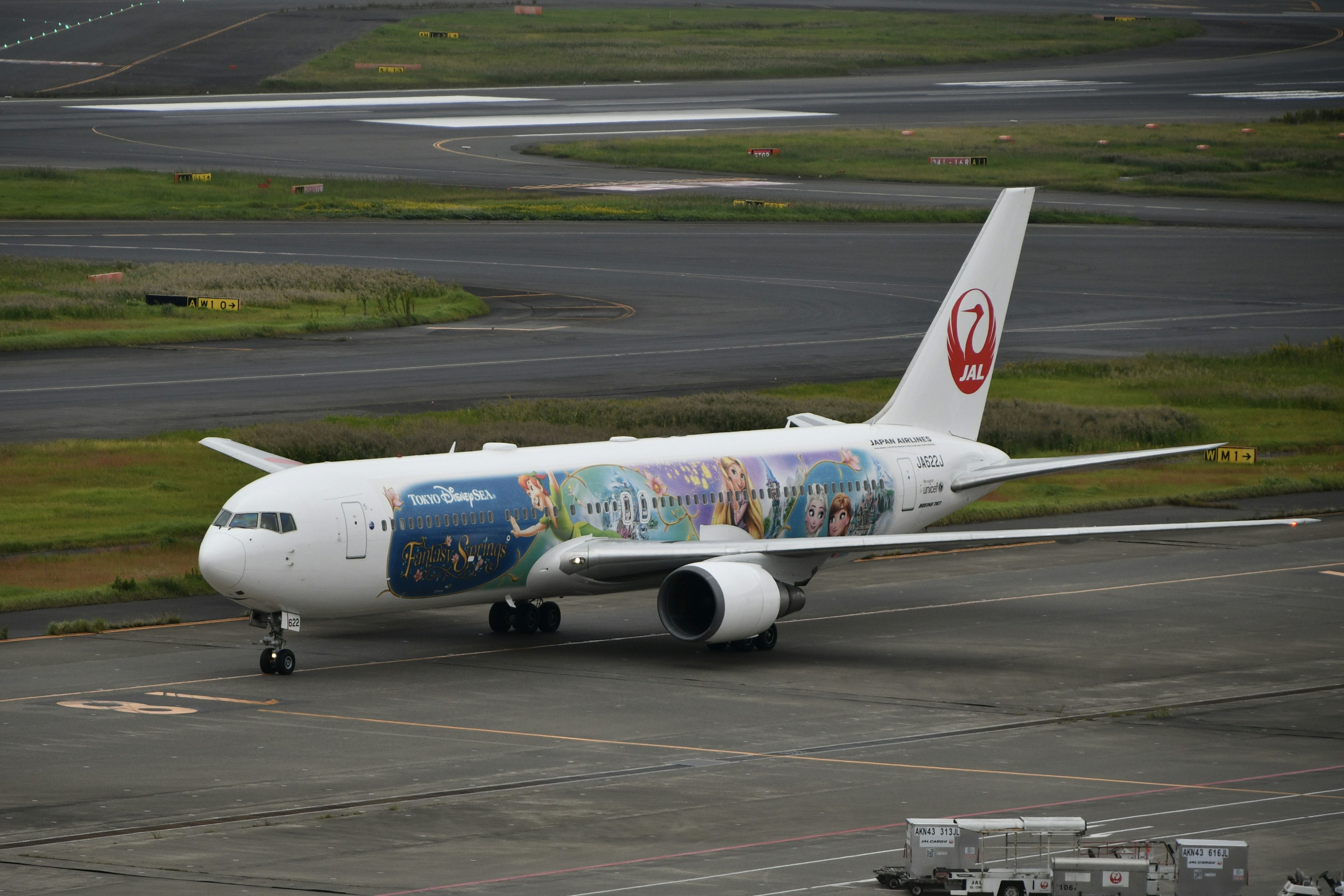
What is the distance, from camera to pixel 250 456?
44.2 meters

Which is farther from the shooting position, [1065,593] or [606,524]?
[1065,593]

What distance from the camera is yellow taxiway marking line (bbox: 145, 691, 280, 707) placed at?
35.1m

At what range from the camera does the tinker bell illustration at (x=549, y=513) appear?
39094mm

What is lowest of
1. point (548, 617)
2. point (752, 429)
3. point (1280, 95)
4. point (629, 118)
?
point (548, 617)

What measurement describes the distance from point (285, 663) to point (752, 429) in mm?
28468

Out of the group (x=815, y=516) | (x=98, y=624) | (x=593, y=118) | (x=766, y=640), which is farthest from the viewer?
(x=593, y=118)

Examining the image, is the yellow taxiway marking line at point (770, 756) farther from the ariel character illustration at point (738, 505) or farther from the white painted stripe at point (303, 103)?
the white painted stripe at point (303, 103)

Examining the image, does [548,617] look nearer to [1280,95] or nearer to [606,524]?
[606,524]

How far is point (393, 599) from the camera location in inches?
1489

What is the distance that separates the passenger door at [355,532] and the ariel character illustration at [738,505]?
322 inches

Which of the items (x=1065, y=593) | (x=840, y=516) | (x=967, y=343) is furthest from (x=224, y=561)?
(x=1065, y=593)

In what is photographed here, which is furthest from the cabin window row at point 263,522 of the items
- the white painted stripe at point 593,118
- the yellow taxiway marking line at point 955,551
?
the white painted stripe at point 593,118

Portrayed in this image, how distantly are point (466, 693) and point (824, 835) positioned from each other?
36.7 ft

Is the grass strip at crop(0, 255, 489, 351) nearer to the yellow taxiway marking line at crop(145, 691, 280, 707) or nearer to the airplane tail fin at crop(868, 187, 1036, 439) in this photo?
the airplane tail fin at crop(868, 187, 1036, 439)
